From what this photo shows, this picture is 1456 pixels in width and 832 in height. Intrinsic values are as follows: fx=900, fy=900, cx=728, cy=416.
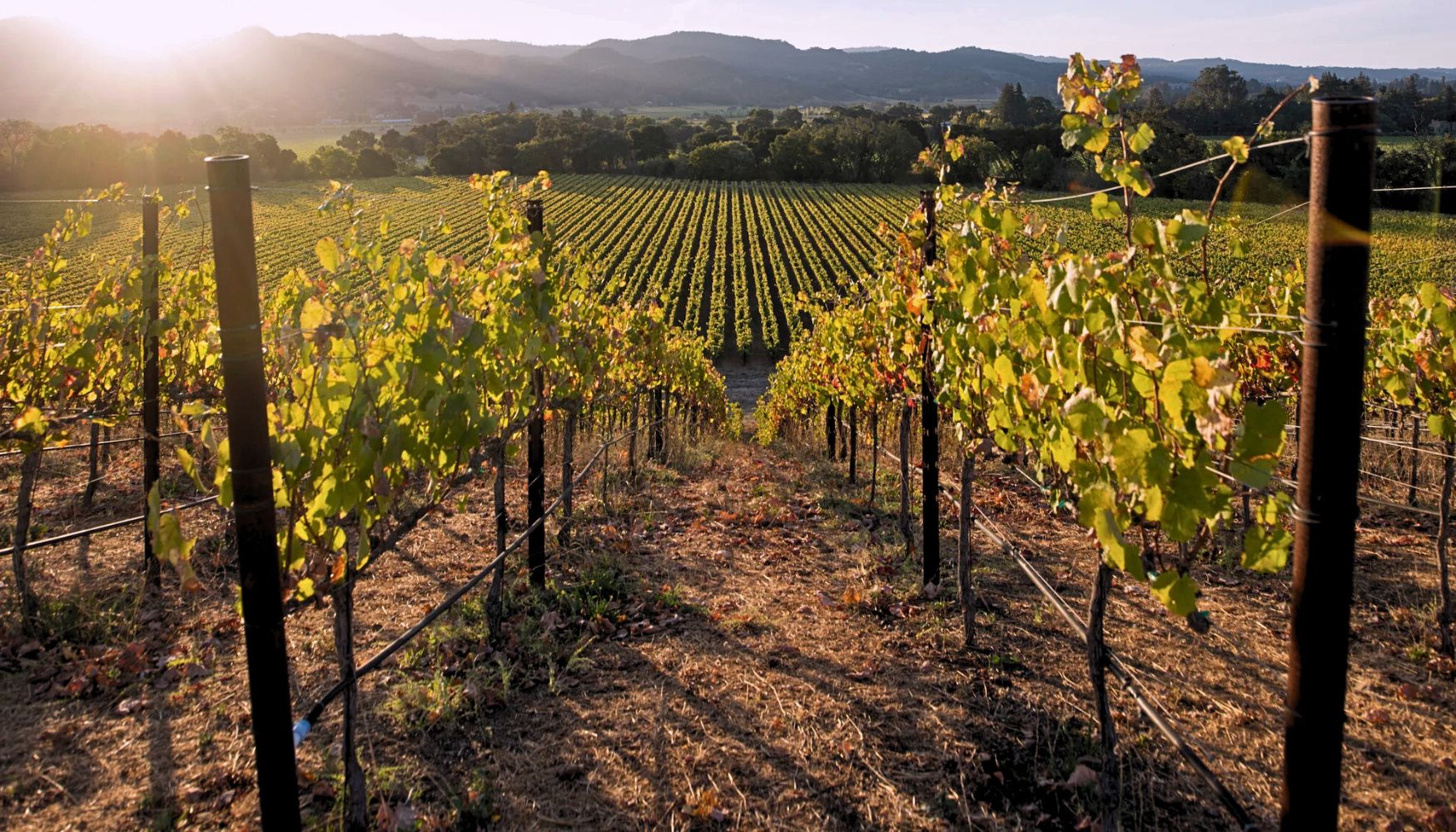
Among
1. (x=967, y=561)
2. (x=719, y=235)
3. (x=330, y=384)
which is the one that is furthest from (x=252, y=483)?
(x=719, y=235)

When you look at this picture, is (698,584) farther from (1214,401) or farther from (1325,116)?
(1325,116)

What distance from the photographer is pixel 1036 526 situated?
27.2 ft

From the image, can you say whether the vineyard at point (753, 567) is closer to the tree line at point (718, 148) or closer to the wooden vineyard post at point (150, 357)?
the wooden vineyard post at point (150, 357)

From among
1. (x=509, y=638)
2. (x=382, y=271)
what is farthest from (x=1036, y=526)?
(x=382, y=271)

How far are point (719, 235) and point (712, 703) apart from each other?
46.6 m

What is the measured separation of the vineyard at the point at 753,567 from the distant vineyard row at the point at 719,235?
70.2 feet

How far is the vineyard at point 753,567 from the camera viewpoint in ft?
7.96

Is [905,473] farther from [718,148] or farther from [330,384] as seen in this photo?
[718,148]

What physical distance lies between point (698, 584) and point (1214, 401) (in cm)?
489

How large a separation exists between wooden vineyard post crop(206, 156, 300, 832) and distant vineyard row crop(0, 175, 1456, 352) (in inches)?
1003

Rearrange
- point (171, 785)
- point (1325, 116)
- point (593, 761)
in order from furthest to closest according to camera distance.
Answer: point (593, 761), point (171, 785), point (1325, 116)

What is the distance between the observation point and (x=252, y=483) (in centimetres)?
248

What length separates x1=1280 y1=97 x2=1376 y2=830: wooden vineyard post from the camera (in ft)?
6.43

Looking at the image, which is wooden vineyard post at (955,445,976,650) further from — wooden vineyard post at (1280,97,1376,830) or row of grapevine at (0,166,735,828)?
wooden vineyard post at (1280,97,1376,830)
